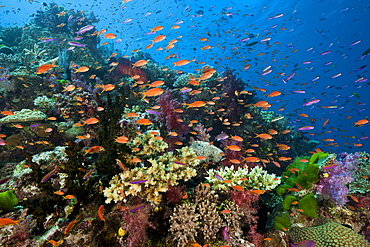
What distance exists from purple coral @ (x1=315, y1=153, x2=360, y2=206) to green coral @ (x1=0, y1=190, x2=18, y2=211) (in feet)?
22.1

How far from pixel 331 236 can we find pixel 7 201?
604cm

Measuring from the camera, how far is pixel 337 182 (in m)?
3.89

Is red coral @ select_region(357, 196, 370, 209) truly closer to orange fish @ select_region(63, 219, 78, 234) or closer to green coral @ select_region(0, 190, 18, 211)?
orange fish @ select_region(63, 219, 78, 234)

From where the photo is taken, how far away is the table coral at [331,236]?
2853 millimetres

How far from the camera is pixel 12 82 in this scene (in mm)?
8055

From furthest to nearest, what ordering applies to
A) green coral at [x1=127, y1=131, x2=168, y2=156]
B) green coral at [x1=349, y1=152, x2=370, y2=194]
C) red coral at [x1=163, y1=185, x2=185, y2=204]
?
1. green coral at [x1=127, y1=131, x2=168, y2=156]
2. green coral at [x1=349, y1=152, x2=370, y2=194]
3. red coral at [x1=163, y1=185, x2=185, y2=204]

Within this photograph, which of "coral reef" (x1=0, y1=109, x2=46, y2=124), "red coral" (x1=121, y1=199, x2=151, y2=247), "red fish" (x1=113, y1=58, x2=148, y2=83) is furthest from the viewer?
"red fish" (x1=113, y1=58, x2=148, y2=83)

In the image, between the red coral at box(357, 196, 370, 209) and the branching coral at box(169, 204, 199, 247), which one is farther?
the red coral at box(357, 196, 370, 209)

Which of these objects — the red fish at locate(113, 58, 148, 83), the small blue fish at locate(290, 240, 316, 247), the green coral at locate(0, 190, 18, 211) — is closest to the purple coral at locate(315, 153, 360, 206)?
the small blue fish at locate(290, 240, 316, 247)

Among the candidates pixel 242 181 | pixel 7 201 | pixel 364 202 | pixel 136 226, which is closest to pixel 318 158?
pixel 364 202

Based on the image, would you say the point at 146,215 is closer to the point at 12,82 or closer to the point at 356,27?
the point at 12,82

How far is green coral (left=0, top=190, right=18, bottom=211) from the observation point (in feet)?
9.81

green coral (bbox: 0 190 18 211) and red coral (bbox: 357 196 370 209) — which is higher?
green coral (bbox: 0 190 18 211)

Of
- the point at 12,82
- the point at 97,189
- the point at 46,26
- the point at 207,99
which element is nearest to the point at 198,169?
the point at 97,189
